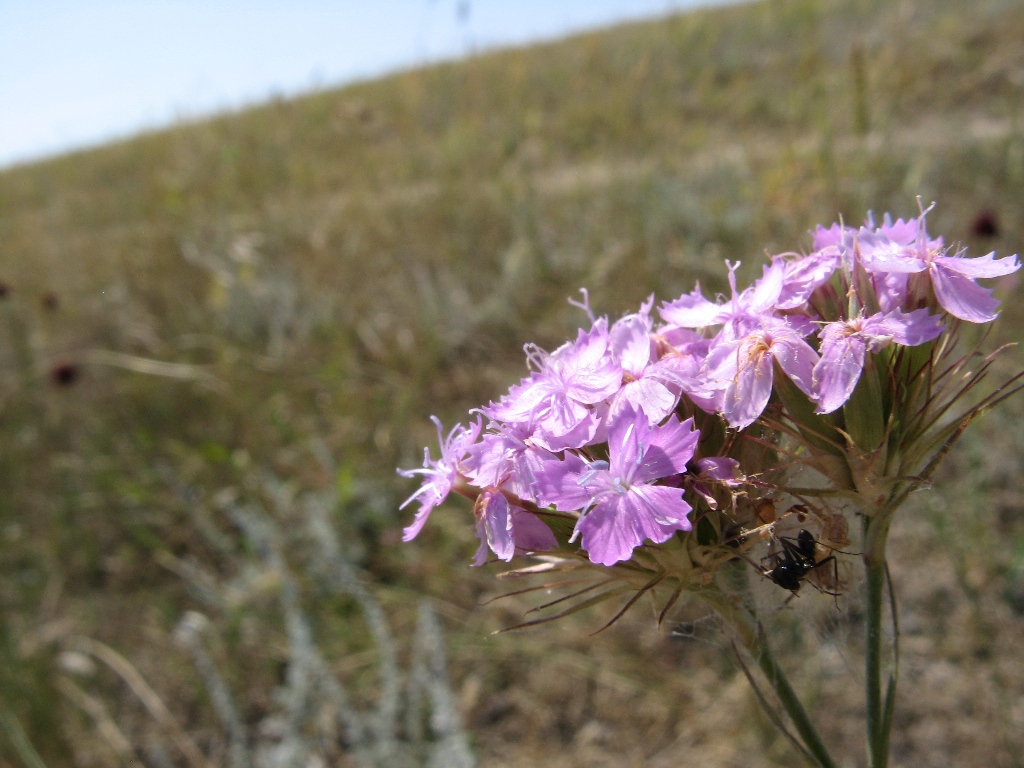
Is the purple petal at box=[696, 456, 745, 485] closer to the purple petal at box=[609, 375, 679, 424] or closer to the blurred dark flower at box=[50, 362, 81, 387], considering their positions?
the purple petal at box=[609, 375, 679, 424]

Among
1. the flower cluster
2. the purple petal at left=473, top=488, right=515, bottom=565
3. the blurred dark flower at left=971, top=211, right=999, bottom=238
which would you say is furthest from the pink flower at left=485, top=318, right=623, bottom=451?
the blurred dark flower at left=971, top=211, right=999, bottom=238

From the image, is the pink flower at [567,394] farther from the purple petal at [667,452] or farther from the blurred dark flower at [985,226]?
the blurred dark flower at [985,226]

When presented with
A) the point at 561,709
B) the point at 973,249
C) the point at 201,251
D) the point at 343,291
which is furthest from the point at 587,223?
the point at 561,709

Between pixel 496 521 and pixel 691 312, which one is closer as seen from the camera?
pixel 496 521

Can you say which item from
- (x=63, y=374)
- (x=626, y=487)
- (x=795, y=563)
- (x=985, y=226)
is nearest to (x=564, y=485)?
(x=626, y=487)

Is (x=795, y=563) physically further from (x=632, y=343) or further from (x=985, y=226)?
(x=985, y=226)
